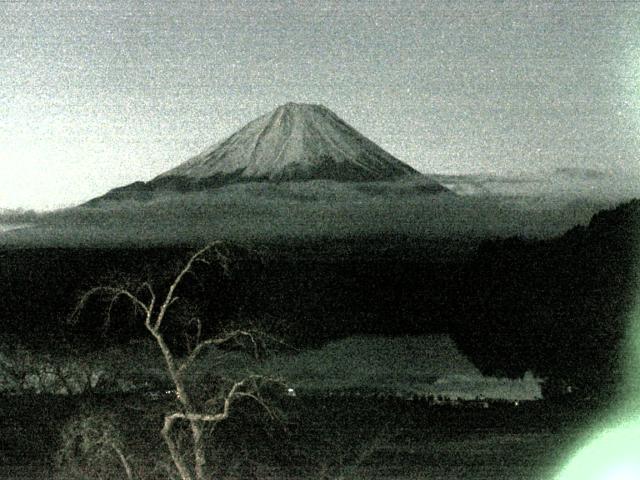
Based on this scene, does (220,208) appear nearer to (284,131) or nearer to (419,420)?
(284,131)

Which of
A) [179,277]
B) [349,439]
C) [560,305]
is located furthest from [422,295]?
[179,277]

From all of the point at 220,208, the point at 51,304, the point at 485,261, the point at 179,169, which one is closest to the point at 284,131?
the point at 179,169

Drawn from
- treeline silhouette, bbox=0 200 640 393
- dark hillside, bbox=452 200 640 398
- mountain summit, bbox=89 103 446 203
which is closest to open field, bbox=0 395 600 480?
treeline silhouette, bbox=0 200 640 393

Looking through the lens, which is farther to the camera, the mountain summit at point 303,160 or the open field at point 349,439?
the mountain summit at point 303,160

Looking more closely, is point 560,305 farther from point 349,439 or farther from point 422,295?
point 349,439

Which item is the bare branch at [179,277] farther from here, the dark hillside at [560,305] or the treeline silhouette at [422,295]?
the dark hillside at [560,305]

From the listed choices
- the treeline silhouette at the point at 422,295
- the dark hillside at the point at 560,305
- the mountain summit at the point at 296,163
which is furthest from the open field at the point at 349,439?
the mountain summit at the point at 296,163
